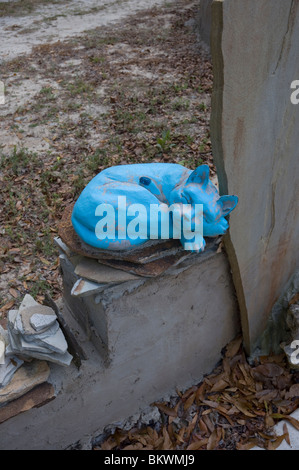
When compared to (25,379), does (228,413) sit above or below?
below

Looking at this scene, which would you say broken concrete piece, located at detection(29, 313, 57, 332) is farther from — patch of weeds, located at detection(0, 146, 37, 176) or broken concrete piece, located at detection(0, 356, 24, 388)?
patch of weeds, located at detection(0, 146, 37, 176)

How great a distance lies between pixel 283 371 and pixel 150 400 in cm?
95

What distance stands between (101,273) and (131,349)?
59 cm

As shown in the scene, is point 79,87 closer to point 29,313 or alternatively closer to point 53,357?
point 29,313

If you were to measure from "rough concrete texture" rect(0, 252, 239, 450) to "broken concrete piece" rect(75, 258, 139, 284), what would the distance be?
89 millimetres

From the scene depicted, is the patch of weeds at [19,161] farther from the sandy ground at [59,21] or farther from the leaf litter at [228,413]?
the sandy ground at [59,21]

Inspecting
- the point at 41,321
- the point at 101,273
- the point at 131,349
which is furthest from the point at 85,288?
Answer: the point at 131,349

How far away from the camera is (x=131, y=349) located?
8.74 ft

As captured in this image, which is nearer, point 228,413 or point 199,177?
point 199,177

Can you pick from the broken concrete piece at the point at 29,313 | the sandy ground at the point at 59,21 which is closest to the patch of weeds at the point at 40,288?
the broken concrete piece at the point at 29,313

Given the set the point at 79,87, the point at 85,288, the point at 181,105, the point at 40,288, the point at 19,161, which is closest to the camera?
the point at 85,288

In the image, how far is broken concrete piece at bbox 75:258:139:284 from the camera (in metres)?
2.33

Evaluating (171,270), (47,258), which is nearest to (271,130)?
(171,270)

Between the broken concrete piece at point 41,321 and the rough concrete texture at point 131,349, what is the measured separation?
0.24m
